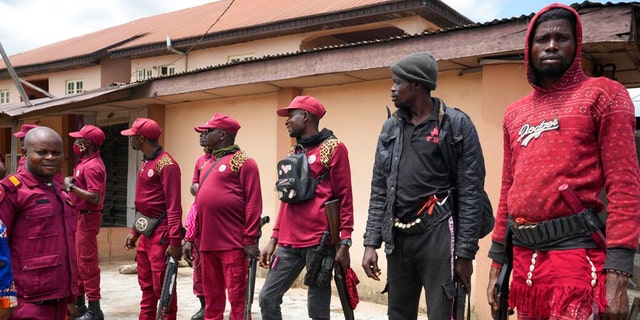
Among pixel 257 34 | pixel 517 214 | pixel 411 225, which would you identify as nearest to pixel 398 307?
pixel 411 225

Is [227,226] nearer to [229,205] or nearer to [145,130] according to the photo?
[229,205]

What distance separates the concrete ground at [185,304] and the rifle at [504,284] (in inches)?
159

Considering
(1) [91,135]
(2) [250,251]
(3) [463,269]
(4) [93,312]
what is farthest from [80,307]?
(3) [463,269]

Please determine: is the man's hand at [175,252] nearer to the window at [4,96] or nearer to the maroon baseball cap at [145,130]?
the maroon baseball cap at [145,130]

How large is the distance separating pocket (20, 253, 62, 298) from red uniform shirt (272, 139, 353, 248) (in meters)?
1.69

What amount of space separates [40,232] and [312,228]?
6.31 ft

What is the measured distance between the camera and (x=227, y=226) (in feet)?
16.9

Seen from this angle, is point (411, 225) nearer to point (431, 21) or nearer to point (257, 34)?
point (431, 21)

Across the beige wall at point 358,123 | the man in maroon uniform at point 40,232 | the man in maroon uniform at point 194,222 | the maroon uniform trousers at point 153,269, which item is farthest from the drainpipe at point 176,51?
the man in maroon uniform at point 40,232

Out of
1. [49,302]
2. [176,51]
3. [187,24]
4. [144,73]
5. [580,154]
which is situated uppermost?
[187,24]

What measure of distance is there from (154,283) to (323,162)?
2224 mm

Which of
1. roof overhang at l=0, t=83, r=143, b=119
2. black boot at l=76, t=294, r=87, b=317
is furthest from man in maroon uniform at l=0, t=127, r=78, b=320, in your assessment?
roof overhang at l=0, t=83, r=143, b=119

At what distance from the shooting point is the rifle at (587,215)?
8.52ft

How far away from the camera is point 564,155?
8.73 ft
